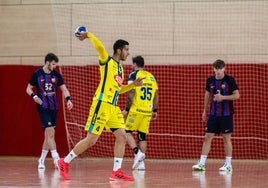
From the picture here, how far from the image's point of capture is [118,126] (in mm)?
11219

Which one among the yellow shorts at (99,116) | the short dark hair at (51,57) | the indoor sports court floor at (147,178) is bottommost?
the indoor sports court floor at (147,178)

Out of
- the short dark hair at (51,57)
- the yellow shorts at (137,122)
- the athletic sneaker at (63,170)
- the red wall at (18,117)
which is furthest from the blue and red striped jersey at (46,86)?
the red wall at (18,117)

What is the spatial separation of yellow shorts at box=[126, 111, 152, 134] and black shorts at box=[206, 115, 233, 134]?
50.2 inches

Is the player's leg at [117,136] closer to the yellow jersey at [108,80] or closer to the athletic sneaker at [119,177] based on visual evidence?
the athletic sneaker at [119,177]

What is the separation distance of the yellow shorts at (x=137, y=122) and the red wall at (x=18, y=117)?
16.5ft

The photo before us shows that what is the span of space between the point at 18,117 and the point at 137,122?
582 cm

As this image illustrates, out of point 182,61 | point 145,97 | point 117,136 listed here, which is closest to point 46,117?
point 145,97

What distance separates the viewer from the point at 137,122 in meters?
14.1

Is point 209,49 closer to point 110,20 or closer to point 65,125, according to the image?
point 110,20

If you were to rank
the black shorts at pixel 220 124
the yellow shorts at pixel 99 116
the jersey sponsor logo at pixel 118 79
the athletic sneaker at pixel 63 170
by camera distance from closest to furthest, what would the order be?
1. the yellow shorts at pixel 99 116
2. the jersey sponsor logo at pixel 118 79
3. the athletic sneaker at pixel 63 170
4. the black shorts at pixel 220 124

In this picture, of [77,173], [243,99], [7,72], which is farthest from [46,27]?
[77,173]

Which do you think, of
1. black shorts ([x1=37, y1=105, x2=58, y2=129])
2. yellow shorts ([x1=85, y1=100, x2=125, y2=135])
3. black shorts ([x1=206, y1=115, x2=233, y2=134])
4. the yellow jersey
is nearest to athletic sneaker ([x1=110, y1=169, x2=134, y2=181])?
yellow shorts ([x1=85, y1=100, x2=125, y2=135])

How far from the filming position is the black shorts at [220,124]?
13758mm

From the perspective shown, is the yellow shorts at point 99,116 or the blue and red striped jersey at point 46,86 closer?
the yellow shorts at point 99,116
